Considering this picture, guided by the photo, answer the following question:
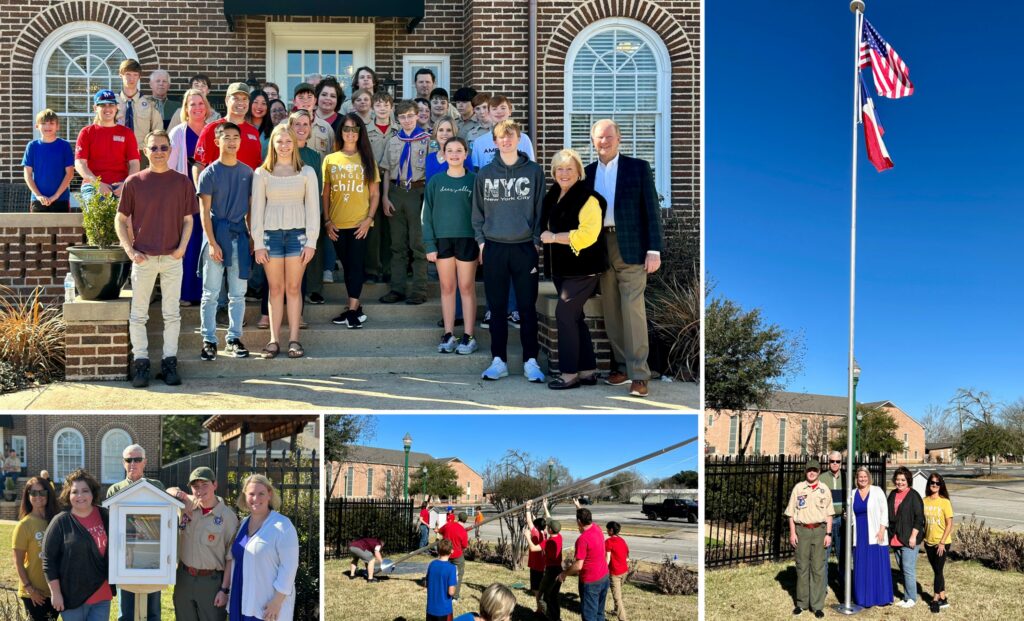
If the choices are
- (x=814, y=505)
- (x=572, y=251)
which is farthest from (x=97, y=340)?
(x=814, y=505)

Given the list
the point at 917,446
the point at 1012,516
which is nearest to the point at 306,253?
the point at 1012,516

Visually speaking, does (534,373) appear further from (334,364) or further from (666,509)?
(666,509)

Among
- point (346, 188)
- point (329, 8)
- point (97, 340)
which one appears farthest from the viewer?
point (329, 8)

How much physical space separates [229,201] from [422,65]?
6.00m

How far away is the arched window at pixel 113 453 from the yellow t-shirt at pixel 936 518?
8724mm

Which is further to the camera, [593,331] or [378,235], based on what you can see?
[378,235]

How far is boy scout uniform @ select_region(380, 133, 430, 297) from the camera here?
9.20 meters

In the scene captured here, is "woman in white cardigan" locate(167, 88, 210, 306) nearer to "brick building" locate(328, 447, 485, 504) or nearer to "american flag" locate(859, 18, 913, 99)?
"brick building" locate(328, 447, 485, 504)

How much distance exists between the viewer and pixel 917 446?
56.4 m

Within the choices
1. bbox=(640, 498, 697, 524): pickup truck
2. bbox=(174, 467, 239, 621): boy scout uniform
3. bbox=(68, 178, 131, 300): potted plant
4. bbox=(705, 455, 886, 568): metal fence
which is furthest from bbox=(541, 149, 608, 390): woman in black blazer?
bbox=(705, 455, 886, 568): metal fence

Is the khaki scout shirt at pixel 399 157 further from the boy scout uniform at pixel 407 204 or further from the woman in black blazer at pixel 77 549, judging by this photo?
the woman in black blazer at pixel 77 549

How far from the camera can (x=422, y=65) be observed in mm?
13312

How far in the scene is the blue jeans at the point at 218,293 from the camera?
7.94 m

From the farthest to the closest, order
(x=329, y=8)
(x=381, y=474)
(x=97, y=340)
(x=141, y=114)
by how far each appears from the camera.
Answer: (x=329, y=8)
(x=141, y=114)
(x=381, y=474)
(x=97, y=340)
